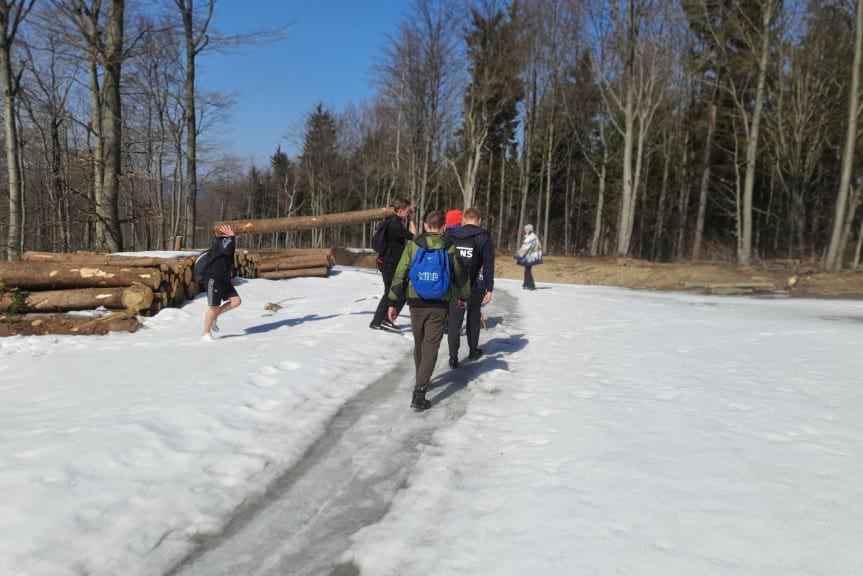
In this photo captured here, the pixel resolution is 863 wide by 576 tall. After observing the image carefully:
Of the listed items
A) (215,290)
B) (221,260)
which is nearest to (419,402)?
(215,290)

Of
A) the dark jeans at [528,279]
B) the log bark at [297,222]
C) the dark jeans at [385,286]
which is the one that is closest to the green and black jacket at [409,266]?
the dark jeans at [385,286]

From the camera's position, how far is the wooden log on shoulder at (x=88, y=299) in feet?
27.0

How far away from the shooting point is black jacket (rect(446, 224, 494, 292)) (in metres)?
6.38

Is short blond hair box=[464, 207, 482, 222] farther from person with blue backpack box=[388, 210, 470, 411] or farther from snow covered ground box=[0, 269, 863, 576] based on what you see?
snow covered ground box=[0, 269, 863, 576]

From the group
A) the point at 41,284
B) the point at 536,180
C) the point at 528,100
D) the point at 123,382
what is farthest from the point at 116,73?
the point at 536,180

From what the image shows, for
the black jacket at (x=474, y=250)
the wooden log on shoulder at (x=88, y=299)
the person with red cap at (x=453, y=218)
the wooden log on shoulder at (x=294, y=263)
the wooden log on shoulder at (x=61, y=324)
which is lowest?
the wooden log on shoulder at (x=61, y=324)

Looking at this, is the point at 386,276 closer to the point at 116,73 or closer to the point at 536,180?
the point at 116,73

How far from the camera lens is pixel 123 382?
211 inches

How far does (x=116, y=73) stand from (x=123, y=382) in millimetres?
10336

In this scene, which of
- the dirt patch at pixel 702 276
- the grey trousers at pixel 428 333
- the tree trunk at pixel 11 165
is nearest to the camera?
the grey trousers at pixel 428 333

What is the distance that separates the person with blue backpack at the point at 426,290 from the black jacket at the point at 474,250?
1330 mm

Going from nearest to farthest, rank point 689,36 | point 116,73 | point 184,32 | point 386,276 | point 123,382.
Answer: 1. point 123,382
2. point 386,276
3. point 116,73
4. point 184,32
5. point 689,36

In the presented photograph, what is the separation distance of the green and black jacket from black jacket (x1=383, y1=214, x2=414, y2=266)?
304 centimetres

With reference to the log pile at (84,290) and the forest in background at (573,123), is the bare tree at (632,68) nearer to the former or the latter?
the forest in background at (573,123)
